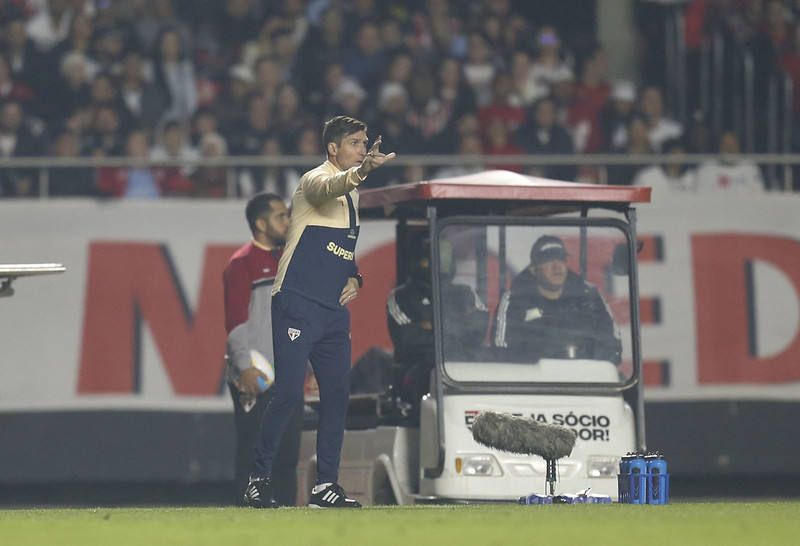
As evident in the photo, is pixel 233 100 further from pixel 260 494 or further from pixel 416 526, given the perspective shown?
pixel 416 526

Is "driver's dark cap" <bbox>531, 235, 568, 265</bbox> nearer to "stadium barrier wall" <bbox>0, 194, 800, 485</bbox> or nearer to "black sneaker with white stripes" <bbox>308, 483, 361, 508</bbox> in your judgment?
"black sneaker with white stripes" <bbox>308, 483, 361, 508</bbox>

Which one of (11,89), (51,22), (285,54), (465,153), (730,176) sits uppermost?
(51,22)

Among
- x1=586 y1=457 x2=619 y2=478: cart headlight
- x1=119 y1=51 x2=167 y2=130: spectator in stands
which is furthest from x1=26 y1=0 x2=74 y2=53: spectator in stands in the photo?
x1=586 y1=457 x2=619 y2=478: cart headlight

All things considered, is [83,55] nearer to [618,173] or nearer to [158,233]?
[158,233]

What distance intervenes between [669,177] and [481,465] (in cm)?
562

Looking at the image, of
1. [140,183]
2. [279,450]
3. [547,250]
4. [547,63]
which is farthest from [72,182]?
[547,63]

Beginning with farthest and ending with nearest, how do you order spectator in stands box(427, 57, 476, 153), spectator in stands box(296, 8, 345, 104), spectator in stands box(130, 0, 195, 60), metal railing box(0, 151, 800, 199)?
spectator in stands box(130, 0, 195, 60) → spectator in stands box(296, 8, 345, 104) → spectator in stands box(427, 57, 476, 153) → metal railing box(0, 151, 800, 199)

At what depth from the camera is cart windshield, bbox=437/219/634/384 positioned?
33.2 ft

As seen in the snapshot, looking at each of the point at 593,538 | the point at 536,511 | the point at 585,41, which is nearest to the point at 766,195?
the point at 585,41

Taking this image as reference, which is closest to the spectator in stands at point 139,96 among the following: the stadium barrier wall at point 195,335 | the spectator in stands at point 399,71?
the stadium barrier wall at point 195,335

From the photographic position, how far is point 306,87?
1672cm

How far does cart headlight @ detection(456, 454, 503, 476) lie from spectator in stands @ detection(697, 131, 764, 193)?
5665mm

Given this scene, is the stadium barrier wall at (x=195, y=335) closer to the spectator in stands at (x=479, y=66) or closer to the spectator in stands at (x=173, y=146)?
the spectator in stands at (x=173, y=146)

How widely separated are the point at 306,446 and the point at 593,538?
17.1ft
